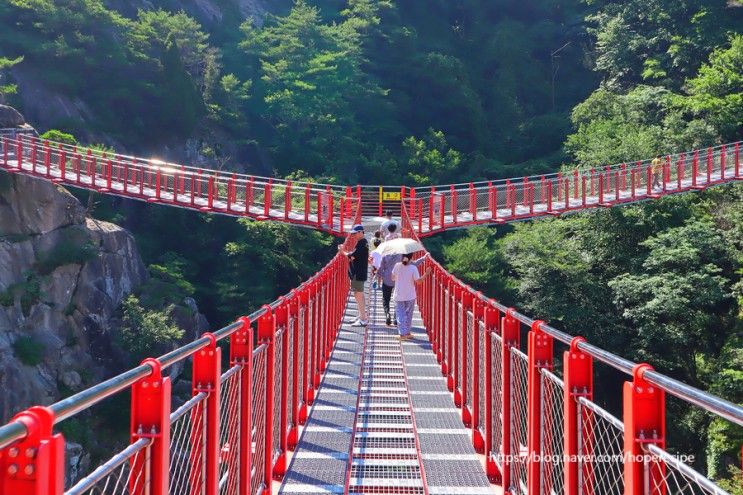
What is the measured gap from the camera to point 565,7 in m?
41.5

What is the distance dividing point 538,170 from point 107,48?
18.6m

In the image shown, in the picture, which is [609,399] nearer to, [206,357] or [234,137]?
[206,357]

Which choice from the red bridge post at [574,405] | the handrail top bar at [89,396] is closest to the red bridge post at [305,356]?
the red bridge post at [574,405]

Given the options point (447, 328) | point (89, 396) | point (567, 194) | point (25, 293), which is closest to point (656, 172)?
point (567, 194)

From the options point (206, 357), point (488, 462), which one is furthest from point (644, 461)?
point (488, 462)

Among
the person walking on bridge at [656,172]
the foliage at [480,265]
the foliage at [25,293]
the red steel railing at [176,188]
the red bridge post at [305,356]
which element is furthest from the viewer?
the foliage at [480,265]

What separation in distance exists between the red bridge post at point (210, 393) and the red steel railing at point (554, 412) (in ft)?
4.38

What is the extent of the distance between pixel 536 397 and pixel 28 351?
16.9 m

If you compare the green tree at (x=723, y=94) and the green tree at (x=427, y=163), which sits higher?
the green tree at (x=723, y=94)

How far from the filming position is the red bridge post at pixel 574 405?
8.89ft

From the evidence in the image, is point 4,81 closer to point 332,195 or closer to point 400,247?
point 332,195

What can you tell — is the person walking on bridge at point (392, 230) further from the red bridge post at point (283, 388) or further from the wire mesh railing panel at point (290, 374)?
the red bridge post at point (283, 388)

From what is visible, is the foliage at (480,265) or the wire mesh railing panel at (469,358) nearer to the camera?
the wire mesh railing panel at (469,358)

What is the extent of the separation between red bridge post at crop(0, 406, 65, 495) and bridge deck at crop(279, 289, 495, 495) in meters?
2.93
